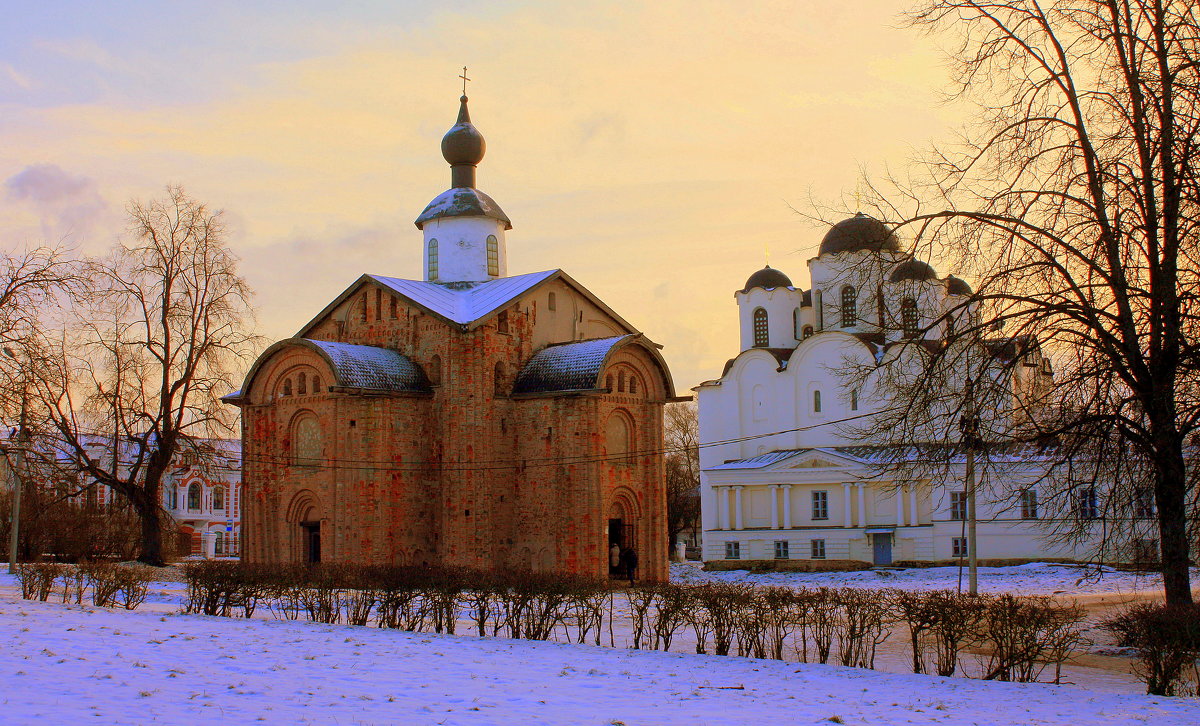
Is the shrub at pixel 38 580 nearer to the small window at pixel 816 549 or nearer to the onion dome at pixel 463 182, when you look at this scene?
the onion dome at pixel 463 182

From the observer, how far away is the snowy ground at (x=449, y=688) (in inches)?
326

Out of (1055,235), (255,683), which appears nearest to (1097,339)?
(1055,235)

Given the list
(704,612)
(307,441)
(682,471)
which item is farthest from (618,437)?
(682,471)

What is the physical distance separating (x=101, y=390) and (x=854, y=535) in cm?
2203

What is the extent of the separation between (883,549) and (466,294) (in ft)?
52.3

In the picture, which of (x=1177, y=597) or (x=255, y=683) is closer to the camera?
(x=255, y=683)

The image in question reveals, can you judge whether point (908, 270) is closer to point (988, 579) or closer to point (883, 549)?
point (988, 579)

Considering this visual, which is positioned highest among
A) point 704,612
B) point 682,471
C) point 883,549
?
point 682,471

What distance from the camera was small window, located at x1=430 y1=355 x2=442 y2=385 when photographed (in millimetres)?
26844

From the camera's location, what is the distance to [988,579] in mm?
29484

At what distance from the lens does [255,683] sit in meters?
9.34

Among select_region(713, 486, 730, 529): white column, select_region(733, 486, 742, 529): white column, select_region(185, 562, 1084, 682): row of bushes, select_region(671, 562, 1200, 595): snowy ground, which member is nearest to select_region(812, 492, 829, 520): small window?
select_region(733, 486, 742, 529): white column

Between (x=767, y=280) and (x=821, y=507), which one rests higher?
(x=767, y=280)

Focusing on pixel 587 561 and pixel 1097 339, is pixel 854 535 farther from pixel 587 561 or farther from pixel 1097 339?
pixel 1097 339
